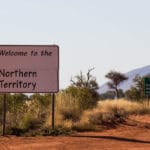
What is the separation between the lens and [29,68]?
21.8m

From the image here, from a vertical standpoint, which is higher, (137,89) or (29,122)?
(137,89)

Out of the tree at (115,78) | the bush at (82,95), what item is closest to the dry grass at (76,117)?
the bush at (82,95)

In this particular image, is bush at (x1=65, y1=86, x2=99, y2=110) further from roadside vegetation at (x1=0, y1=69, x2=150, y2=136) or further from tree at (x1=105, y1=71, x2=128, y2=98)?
tree at (x1=105, y1=71, x2=128, y2=98)

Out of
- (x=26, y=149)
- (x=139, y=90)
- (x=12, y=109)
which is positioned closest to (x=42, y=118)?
(x=12, y=109)

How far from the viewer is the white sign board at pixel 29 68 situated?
21594mm

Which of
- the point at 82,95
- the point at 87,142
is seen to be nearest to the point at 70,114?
the point at 82,95

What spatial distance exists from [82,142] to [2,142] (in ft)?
8.43

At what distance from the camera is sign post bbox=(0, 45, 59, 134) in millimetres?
21594

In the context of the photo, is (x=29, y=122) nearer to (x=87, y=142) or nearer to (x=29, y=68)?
(x=29, y=68)

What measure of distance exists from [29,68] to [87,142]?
490cm

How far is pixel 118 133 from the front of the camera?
21.6 m

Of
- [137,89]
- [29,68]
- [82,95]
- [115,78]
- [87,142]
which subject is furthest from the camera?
[115,78]

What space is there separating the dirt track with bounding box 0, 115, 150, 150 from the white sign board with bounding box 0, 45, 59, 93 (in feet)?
7.57

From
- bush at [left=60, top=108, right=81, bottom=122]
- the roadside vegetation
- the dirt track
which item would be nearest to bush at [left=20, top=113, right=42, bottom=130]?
the roadside vegetation
